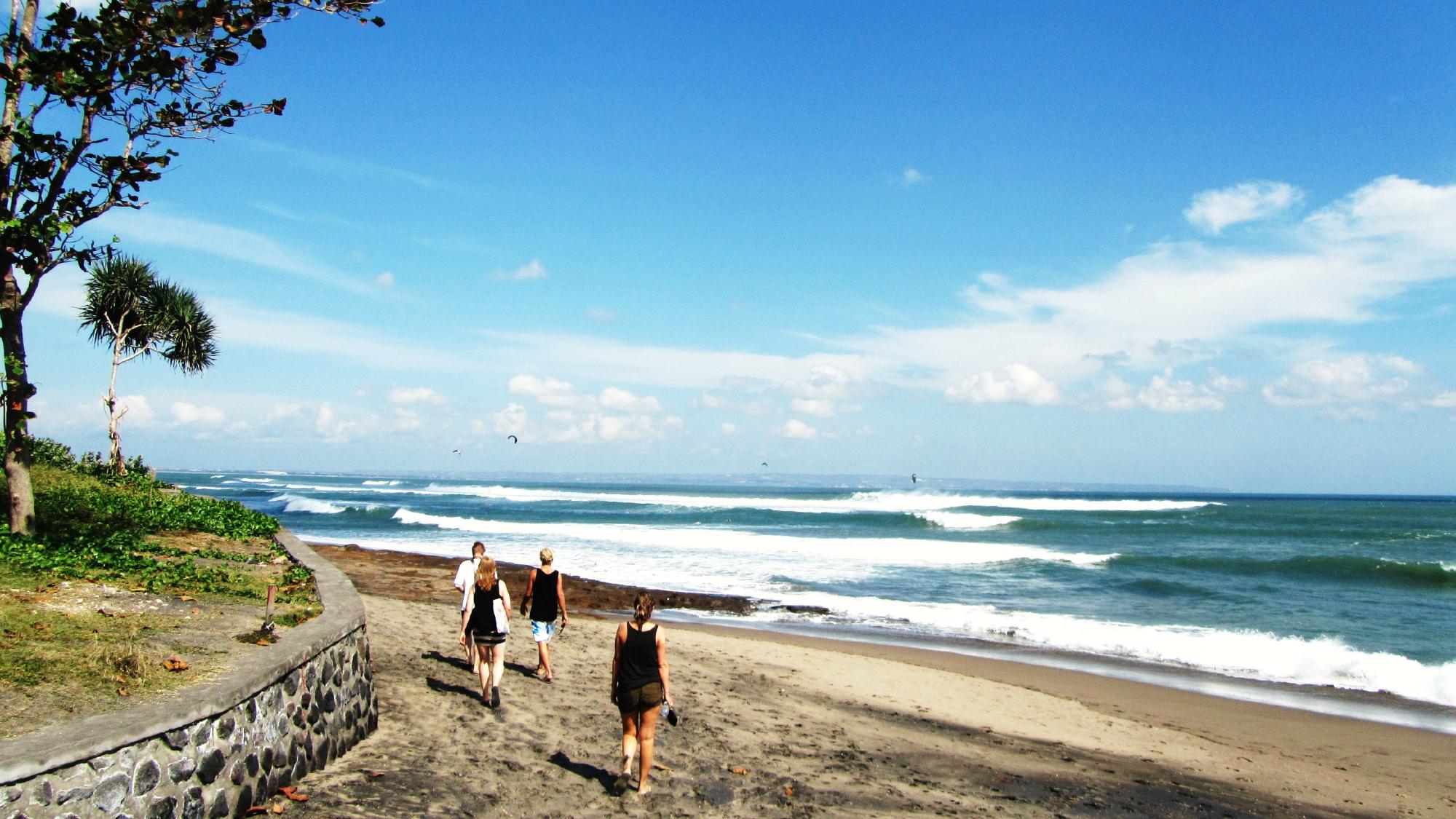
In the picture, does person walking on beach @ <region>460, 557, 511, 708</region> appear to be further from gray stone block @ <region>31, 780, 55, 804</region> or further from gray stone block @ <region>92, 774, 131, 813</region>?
gray stone block @ <region>31, 780, 55, 804</region>

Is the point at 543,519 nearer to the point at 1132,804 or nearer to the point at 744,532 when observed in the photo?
the point at 744,532

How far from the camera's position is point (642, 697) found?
643 centimetres

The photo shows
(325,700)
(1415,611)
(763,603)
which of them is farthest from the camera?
(1415,611)

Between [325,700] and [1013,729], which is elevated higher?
[325,700]

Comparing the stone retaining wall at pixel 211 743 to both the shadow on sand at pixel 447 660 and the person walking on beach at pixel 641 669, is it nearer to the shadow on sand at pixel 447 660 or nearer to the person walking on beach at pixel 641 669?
the person walking on beach at pixel 641 669

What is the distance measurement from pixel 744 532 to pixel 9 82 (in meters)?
37.2

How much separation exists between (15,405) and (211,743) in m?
7.60

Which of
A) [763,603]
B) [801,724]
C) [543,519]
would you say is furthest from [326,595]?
[543,519]

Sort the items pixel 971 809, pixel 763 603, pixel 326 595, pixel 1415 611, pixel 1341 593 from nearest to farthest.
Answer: pixel 971 809 < pixel 326 595 < pixel 763 603 < pixel 1415 611 < pixel 1341 593

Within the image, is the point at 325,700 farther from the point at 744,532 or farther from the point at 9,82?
the point at 744,532

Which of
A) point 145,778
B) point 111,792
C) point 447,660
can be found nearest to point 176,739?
point 145,778

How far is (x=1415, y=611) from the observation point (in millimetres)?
21516

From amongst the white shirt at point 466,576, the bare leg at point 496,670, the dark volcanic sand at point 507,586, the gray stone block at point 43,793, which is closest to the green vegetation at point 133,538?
the white shirt at point 466,576

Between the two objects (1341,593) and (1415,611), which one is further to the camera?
(1341,593)
